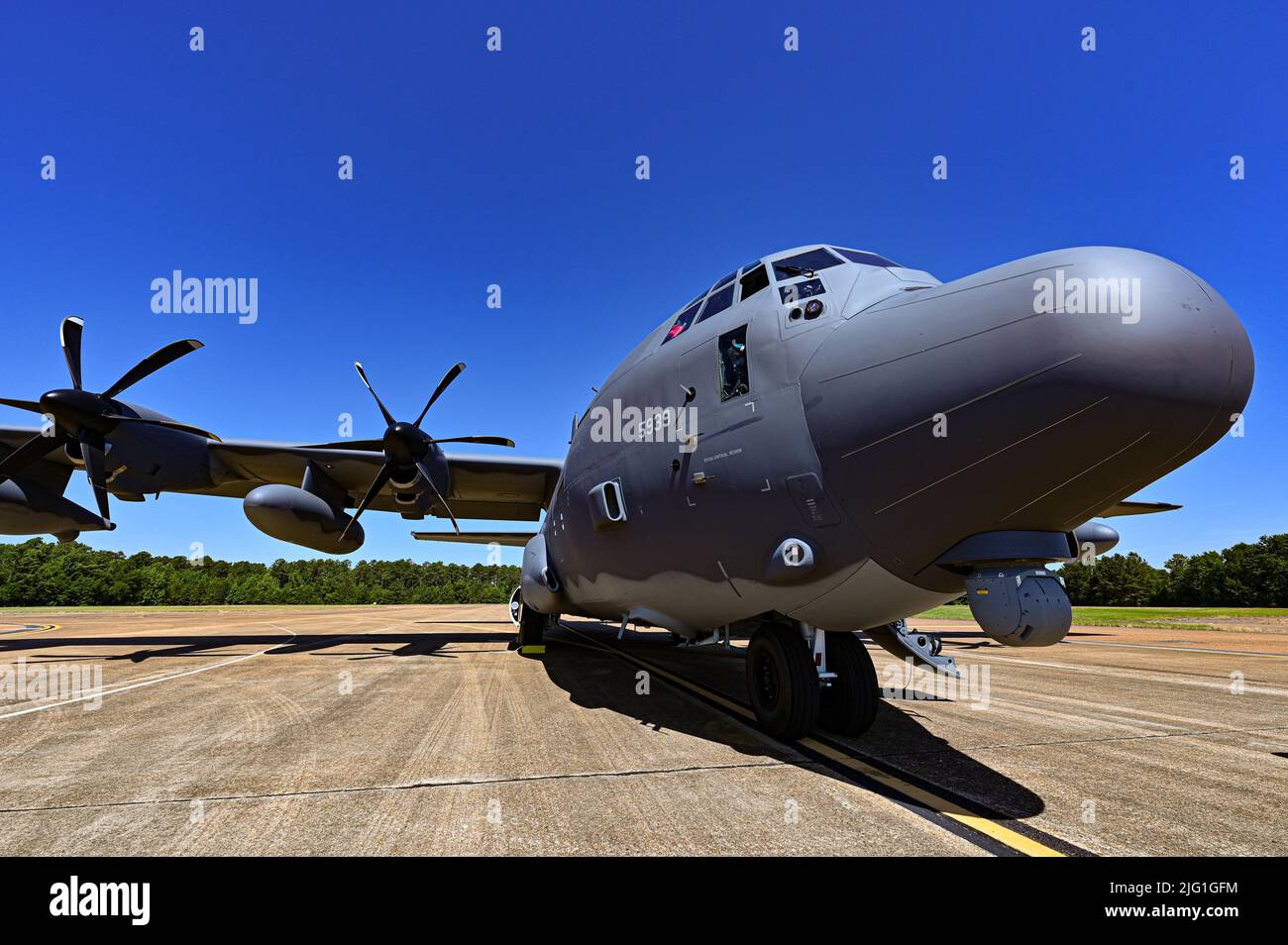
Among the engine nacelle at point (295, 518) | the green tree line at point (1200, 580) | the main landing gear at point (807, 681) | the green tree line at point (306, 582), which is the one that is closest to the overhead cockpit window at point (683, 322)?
the main landing gear at point (807, 681)

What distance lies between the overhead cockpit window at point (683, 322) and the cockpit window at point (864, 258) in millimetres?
1489

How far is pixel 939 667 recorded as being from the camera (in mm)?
4980

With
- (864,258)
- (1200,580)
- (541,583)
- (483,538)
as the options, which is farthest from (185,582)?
(1200,580)

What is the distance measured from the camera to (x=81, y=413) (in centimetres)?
1183

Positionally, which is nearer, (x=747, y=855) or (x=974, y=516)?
(x=747, y=855)

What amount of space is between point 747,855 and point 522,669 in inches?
340

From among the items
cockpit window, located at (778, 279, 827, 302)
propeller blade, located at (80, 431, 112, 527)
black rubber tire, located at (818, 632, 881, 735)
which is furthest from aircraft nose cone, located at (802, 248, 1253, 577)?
propeller blade, located at (80, 431, 112, 527)

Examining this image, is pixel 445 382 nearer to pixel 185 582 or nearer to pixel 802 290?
pixel 802 290

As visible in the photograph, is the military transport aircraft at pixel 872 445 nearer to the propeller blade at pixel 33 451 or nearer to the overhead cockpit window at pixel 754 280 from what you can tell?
the overhead cockpit window at pixel 754 280

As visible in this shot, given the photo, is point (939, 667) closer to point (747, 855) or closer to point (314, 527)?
point (747, 855)

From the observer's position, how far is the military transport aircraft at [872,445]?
321 cm

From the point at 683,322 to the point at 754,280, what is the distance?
992 millimetres
